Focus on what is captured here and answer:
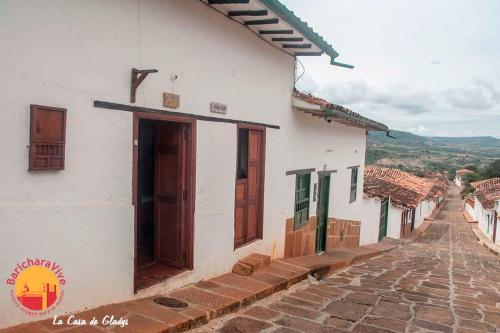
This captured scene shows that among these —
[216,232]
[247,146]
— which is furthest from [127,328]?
[247,146]

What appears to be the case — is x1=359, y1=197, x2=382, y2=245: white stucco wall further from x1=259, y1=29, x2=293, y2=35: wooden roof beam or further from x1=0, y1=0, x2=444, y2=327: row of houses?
x1=259, y1=29, x2=293, y2=35: wooden roof beam

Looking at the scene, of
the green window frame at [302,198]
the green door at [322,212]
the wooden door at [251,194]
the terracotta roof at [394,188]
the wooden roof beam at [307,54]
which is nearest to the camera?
the wooden door at [251,194]

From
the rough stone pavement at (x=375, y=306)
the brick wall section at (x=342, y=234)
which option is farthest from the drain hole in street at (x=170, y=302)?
the brick wall section at (x=342, y=234)

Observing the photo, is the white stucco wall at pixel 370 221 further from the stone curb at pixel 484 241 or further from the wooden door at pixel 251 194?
the wooden door at pixel 251 194

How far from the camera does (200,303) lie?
16.5ft

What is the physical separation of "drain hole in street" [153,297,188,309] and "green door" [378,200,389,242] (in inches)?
590

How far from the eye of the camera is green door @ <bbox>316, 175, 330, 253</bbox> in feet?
34.5

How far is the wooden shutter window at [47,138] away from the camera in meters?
3.56

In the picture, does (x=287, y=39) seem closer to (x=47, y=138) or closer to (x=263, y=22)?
(x=263, y=22)

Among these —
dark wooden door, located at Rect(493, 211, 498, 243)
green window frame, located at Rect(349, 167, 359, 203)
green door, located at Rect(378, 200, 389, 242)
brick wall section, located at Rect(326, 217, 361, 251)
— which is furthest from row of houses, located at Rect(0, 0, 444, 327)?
dark wooden door, located at Rect(493, 211, 498, 243)

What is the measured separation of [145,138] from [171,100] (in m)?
1.81

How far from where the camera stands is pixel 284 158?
8.02m

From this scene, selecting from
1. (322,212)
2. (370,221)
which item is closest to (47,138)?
(322,212)

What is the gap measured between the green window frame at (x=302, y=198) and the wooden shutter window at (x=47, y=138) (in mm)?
5517
